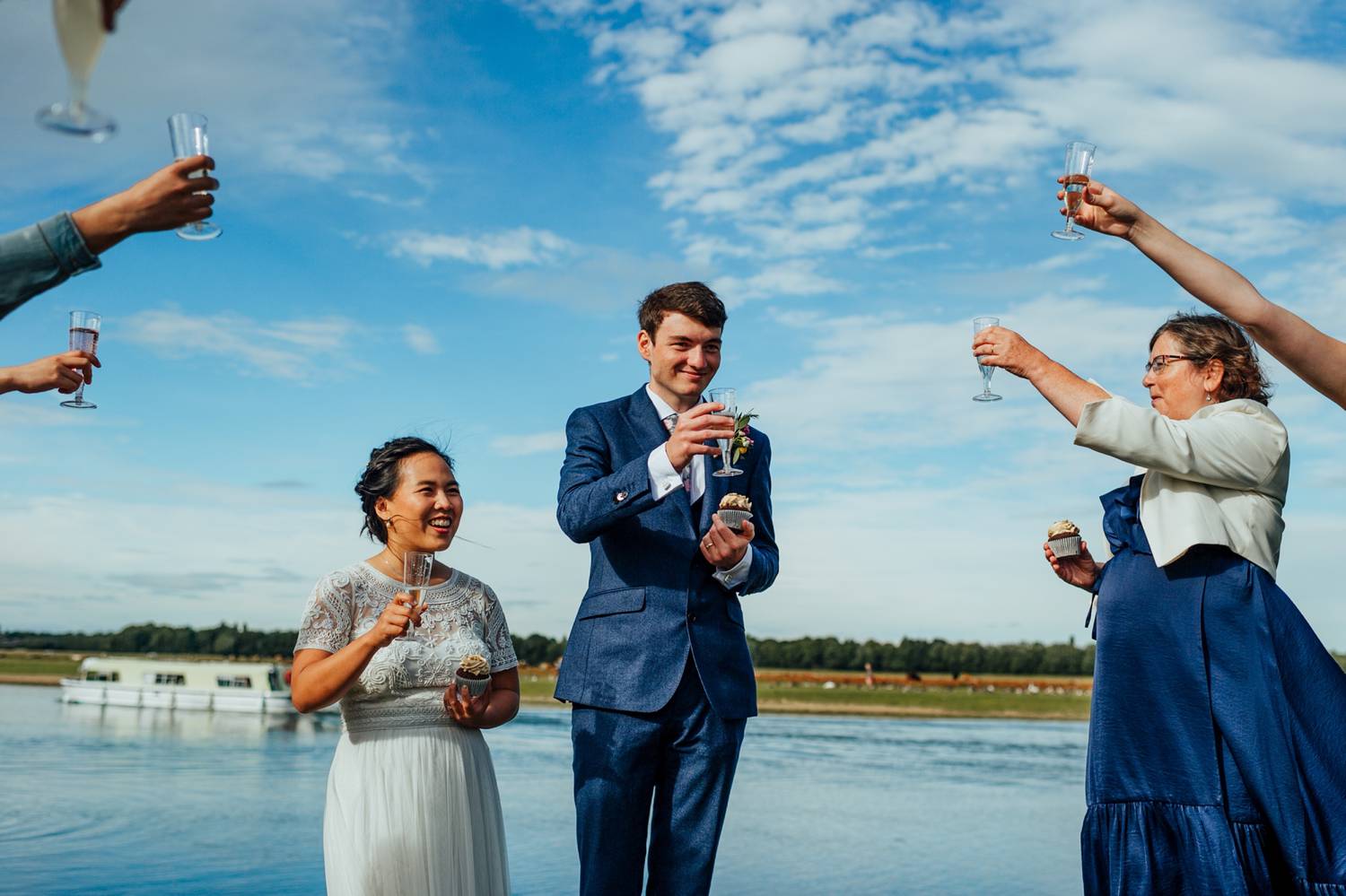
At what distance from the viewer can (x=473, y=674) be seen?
3.58m

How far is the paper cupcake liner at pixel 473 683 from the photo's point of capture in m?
3.58

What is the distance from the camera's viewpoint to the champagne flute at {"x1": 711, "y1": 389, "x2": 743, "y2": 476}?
3.67m

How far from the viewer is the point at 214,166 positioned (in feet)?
7.82

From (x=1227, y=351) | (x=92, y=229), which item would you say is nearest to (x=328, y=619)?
(x=92, y=229)

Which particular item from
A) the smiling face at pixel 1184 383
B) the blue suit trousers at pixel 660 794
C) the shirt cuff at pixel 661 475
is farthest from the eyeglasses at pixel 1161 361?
the blue suit trousers at pixel 660 794

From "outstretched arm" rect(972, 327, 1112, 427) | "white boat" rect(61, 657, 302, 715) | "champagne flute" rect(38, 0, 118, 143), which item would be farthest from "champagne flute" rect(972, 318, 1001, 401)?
"white boat" rect(61, 657, 302, 715)

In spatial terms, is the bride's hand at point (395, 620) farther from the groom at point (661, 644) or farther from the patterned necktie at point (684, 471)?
the patterned necktie at point (684, 471)

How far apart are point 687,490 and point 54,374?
6.39ft

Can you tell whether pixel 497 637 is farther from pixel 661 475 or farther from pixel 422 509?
pixel 661 475

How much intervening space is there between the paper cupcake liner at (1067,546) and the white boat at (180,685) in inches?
1410

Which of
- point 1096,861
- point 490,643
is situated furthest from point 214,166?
point 1096,861

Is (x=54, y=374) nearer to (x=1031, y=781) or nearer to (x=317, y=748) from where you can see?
(x=1031, y=781)

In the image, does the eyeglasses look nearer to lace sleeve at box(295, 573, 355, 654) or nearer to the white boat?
lace sleeve at box(295, 573, 355, 654)

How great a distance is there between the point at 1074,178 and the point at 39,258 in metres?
2.81
